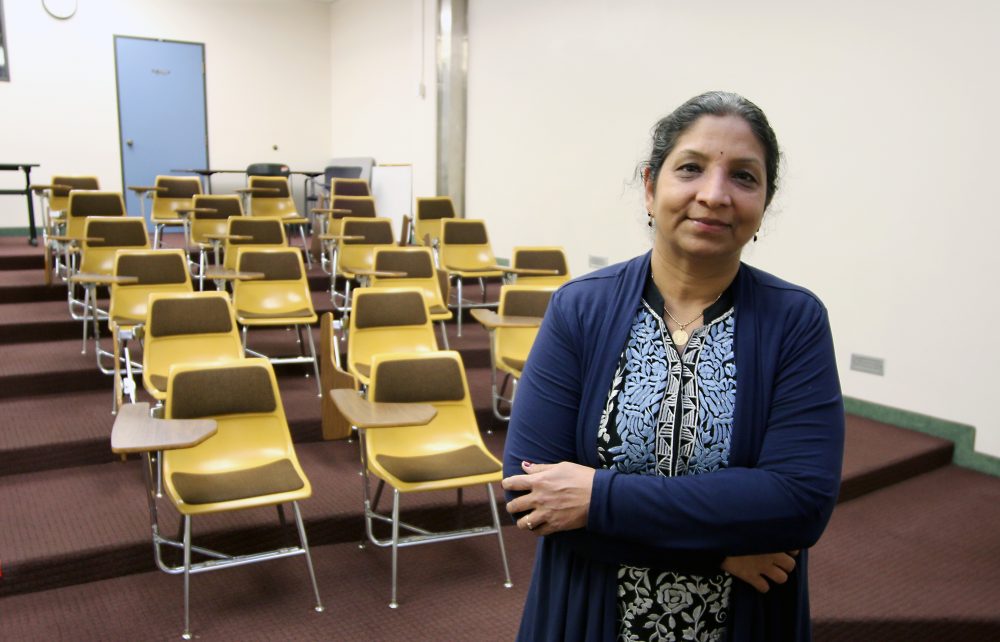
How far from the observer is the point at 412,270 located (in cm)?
536

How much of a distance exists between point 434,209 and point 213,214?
6.69ft

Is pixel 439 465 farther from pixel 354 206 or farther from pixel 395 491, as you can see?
pixel 354 206

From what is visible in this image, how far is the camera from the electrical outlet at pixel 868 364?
4.68 metres

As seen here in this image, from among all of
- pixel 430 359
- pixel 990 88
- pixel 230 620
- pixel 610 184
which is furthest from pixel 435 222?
pixel 230 620

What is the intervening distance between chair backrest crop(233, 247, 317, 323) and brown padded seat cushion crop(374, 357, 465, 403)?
1778mm

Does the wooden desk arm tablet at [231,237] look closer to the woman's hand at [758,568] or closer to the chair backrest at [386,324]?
the chair backrest at [386,324]

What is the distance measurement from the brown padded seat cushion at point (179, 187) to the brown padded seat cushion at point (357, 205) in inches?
57.5

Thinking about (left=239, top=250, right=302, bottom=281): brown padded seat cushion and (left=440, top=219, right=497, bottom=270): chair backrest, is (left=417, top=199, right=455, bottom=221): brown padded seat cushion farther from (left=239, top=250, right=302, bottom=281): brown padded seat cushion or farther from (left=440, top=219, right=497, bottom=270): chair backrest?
(left=239, top=250, right=302, bottom=281): brown padded seat cushion

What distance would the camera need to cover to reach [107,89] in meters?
9.54

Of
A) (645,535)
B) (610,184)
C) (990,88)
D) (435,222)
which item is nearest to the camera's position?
(645,535)

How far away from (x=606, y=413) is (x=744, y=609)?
0.33 metres

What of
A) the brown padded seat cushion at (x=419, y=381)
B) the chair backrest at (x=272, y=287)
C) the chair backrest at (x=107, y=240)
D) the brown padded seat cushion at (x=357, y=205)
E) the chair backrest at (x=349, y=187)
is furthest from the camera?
the chair backrest at (x=349, y=187)

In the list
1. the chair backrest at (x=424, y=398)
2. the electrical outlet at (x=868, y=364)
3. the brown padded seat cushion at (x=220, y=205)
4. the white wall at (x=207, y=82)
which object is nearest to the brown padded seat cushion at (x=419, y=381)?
the chair backrest at (x=424, y=398)

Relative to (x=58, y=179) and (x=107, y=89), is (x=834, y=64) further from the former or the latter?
(x=107, y=89)
